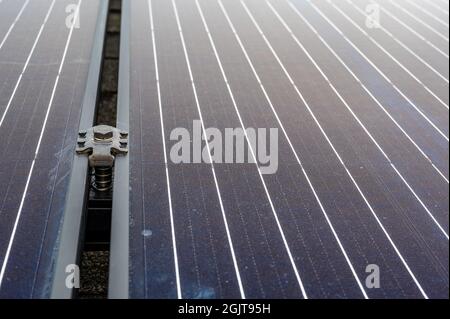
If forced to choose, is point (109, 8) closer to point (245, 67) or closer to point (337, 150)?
point (245, 67)

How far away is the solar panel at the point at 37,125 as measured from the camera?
7.58 ft

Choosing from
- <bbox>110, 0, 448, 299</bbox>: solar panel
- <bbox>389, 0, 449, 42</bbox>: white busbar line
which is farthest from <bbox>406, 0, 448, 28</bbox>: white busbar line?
<bbox>110, 0, 448, 299</bbox>: solar panel

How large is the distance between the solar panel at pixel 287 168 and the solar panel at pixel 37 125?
0.91 feet

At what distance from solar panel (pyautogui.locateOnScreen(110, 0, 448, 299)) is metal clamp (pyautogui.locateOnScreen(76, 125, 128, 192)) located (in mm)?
71

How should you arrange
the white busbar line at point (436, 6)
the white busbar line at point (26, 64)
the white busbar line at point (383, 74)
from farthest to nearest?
1. the white busbar line at point (436, 6)
2. the white busbar line at point (383, 74)
3. the white busbar line at point (26, 64)

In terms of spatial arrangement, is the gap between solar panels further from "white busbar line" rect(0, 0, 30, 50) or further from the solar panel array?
"white busbar line" rect(0, 0, 30, 50)

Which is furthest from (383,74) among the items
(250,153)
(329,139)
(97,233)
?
(97,233)

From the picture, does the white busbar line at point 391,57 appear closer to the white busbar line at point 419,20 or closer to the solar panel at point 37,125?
the white busbar line at point 419,20

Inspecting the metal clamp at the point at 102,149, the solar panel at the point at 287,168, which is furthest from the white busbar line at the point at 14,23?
the metal clamp at the point at 102,149

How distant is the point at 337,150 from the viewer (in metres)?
3.38

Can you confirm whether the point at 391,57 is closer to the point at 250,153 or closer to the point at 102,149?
the point at 250,153

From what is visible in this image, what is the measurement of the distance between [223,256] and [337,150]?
1.23 m
